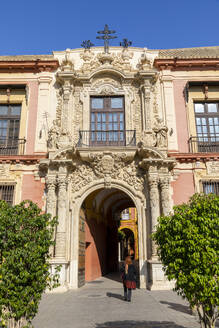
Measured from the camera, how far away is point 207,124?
1278 cm

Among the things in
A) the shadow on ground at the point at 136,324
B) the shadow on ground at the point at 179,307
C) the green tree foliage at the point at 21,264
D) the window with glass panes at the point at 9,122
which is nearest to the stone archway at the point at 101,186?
the window with glass panes at the point at 9,122

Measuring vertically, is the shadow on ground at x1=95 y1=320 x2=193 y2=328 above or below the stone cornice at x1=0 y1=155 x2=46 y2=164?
below

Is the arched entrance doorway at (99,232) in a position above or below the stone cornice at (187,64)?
below

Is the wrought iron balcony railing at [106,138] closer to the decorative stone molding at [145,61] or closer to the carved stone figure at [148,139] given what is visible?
the carved stone figure at [148,139]

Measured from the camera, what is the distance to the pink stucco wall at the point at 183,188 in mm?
11531

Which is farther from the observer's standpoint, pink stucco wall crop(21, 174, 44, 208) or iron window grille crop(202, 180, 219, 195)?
iron window grille crop(202, 180, 219, 195)

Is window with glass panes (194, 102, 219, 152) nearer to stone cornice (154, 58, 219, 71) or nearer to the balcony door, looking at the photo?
stone cornice (154, 58, 219, 71)

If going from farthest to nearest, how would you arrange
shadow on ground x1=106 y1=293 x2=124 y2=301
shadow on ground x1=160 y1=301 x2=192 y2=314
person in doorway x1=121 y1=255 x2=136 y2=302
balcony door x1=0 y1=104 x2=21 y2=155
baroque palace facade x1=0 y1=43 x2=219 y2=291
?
1. balcony door x1=0 y1=104 x2=21 y2=155
2. baroque palace facade x1=0 y1=43 x2=219 y2=291
3. shadow on ground x1=106 y1=293 x2=124 y2=301
4. person in doorway x1=121 y1=255 x2=136 y2=302
5. shadow on ground x1=160 y1=301 x2=192 y2=314

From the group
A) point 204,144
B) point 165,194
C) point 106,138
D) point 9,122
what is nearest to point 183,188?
point 165,194

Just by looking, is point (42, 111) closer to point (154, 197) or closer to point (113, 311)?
point (154, 197)

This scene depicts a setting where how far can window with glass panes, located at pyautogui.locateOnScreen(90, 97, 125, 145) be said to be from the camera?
1241 centimetres

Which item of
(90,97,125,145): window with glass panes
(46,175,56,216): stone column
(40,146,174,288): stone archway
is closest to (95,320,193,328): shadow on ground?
(40,146,174,288): stone archway

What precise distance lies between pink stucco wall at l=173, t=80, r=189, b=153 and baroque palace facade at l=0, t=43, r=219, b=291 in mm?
43

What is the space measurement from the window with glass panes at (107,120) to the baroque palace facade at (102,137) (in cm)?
4
